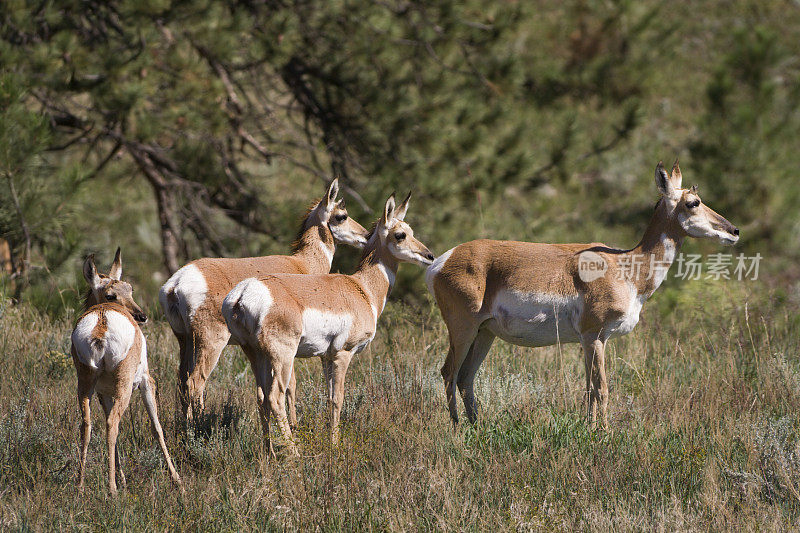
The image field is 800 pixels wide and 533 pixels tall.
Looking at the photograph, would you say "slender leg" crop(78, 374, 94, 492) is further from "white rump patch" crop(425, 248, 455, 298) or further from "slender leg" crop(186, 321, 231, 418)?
"white rump patch" crop(425, 248, 455, 298)

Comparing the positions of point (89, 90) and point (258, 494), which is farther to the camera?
point (89, 90)

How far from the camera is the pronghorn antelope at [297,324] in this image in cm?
593

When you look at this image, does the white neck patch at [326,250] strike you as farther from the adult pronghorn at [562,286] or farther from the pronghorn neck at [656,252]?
the pronghorn neck at [656,252]

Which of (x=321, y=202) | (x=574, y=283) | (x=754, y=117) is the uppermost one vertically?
(x=754, y=117)

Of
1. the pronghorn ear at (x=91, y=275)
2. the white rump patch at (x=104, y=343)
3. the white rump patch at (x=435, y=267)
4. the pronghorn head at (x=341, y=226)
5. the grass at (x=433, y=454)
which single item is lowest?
the grass at (x=433, y=454)

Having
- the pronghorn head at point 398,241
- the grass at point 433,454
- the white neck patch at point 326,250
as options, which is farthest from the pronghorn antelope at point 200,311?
the pronghorn head at point 398,241

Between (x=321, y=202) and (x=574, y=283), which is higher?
(x=321, y=202)

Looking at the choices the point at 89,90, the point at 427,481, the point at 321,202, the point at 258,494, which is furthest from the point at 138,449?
the point at 89,90

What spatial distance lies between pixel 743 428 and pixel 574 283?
5.55ft

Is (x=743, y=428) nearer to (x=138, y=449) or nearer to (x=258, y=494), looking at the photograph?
(x=258, y=494)

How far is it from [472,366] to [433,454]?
1.67m

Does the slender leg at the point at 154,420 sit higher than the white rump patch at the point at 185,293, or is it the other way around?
the white rump patch at the point at 185,293

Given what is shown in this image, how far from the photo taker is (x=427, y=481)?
5598mm

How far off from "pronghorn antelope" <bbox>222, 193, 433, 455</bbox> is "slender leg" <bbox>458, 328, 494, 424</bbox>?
0.95 m
